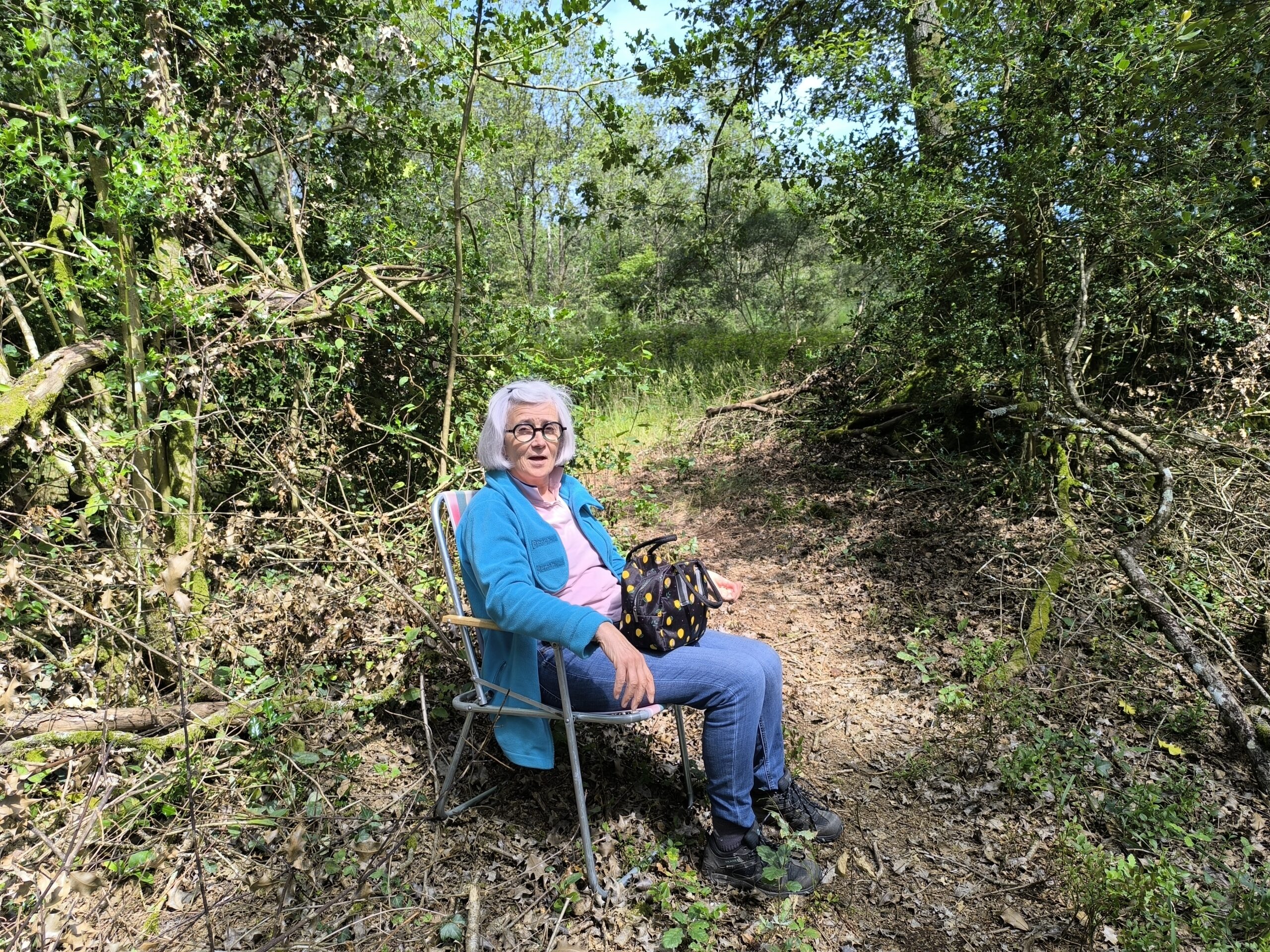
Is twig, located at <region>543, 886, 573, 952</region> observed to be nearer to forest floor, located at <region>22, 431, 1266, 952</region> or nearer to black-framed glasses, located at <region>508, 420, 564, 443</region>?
forest floor, located at <region>22, 431, 1266, 952</region>

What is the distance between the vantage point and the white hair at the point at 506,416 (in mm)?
2492

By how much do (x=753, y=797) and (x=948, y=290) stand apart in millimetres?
3962

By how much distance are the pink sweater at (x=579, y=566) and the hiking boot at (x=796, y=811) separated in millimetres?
885

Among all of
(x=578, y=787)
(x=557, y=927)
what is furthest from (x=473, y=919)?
(x=578, y=787)

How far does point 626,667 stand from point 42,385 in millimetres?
2723

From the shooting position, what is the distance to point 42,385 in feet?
8.92

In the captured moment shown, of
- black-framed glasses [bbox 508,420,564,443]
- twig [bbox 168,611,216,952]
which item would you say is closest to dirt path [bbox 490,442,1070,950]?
twig [bbox 168,611,216,952]

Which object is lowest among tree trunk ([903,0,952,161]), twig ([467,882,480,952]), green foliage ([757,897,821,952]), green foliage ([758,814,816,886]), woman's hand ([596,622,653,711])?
green foliage ([757,897,821,952])

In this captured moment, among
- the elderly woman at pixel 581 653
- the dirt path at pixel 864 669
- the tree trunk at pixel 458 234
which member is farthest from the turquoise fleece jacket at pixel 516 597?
the tree trunk at pixel 458 234

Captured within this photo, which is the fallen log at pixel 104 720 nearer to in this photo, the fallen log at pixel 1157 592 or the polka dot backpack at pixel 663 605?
the polka dot backpack at pixel 663 605

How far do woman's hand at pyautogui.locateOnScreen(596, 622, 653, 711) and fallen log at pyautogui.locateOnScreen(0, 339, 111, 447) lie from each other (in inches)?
98.9

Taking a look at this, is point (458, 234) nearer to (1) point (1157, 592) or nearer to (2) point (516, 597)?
(2) point (516, 597)

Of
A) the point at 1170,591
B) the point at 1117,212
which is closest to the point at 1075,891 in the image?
the point at 1170,591

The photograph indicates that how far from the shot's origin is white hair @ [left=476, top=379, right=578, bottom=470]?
2.49 meters
